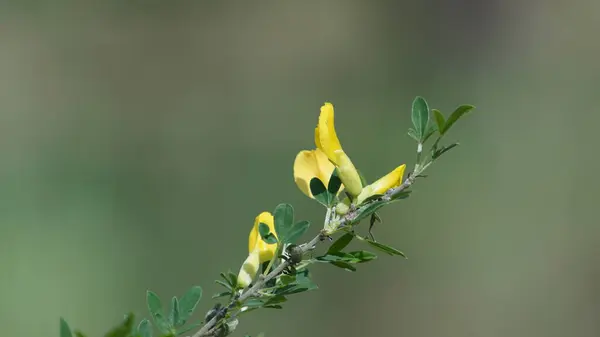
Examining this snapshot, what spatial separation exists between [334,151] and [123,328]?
0.39 feet

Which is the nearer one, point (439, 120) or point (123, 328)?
point (123, 328)

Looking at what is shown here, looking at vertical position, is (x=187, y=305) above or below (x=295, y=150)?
above

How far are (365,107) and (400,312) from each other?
48 centimetres

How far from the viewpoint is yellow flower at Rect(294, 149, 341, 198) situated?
0.30m

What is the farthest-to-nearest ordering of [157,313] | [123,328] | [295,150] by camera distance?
1. [295,150]
2. [157,313]
3. [123,328]

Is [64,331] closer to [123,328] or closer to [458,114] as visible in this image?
[123,328]

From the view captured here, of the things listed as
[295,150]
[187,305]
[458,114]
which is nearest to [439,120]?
[458,114]

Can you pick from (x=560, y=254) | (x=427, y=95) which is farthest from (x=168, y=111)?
(x=560, y=254)

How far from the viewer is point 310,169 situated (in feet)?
0.98

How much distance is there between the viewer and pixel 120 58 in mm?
1699

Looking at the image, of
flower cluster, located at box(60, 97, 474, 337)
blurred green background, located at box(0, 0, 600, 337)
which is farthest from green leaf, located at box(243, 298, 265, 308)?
blurred green background, located at box(0, 0, 600, 337)

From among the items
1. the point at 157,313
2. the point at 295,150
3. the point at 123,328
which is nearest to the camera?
the point at 123,328

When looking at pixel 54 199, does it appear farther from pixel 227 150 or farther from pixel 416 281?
pixel 416 281

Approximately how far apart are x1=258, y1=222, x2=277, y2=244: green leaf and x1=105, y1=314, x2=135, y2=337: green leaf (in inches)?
4.4
